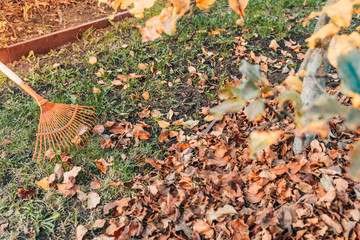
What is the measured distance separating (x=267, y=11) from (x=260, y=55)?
35.5 inches

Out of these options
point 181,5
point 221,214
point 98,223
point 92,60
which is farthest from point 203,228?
point 92,60

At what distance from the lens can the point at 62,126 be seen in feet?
7.26

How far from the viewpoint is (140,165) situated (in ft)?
6.61

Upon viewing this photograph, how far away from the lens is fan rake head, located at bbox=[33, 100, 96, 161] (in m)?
2.15

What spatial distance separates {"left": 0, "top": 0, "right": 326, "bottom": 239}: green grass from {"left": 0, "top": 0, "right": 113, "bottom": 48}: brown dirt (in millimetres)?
401

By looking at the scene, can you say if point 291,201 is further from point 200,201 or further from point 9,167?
point 9,167

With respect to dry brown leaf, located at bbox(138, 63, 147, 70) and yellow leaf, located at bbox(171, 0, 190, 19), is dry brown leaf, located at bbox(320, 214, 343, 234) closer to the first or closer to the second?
yellow leaf, located at bbox(171, 0, 190, 19)

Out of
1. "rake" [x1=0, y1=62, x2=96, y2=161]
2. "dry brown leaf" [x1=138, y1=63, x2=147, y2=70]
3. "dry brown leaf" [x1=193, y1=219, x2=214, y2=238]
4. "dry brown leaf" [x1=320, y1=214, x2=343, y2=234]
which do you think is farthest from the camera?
"dry brown leaf" [x1=138, y1=63, x2=147, y2=70]

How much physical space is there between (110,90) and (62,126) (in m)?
0.55

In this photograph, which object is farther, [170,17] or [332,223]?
[332,223]

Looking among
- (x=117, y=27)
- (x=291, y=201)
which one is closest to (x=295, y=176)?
(x=291, y=201)

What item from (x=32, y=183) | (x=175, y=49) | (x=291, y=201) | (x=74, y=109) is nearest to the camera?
(x=291, y=201)

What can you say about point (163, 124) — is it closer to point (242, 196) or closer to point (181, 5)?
point (242, 196)

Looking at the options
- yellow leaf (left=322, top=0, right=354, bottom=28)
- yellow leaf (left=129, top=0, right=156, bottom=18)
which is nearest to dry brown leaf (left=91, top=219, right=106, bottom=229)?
yellow leaf (left=129, top=0, right=156, bottom=18)
